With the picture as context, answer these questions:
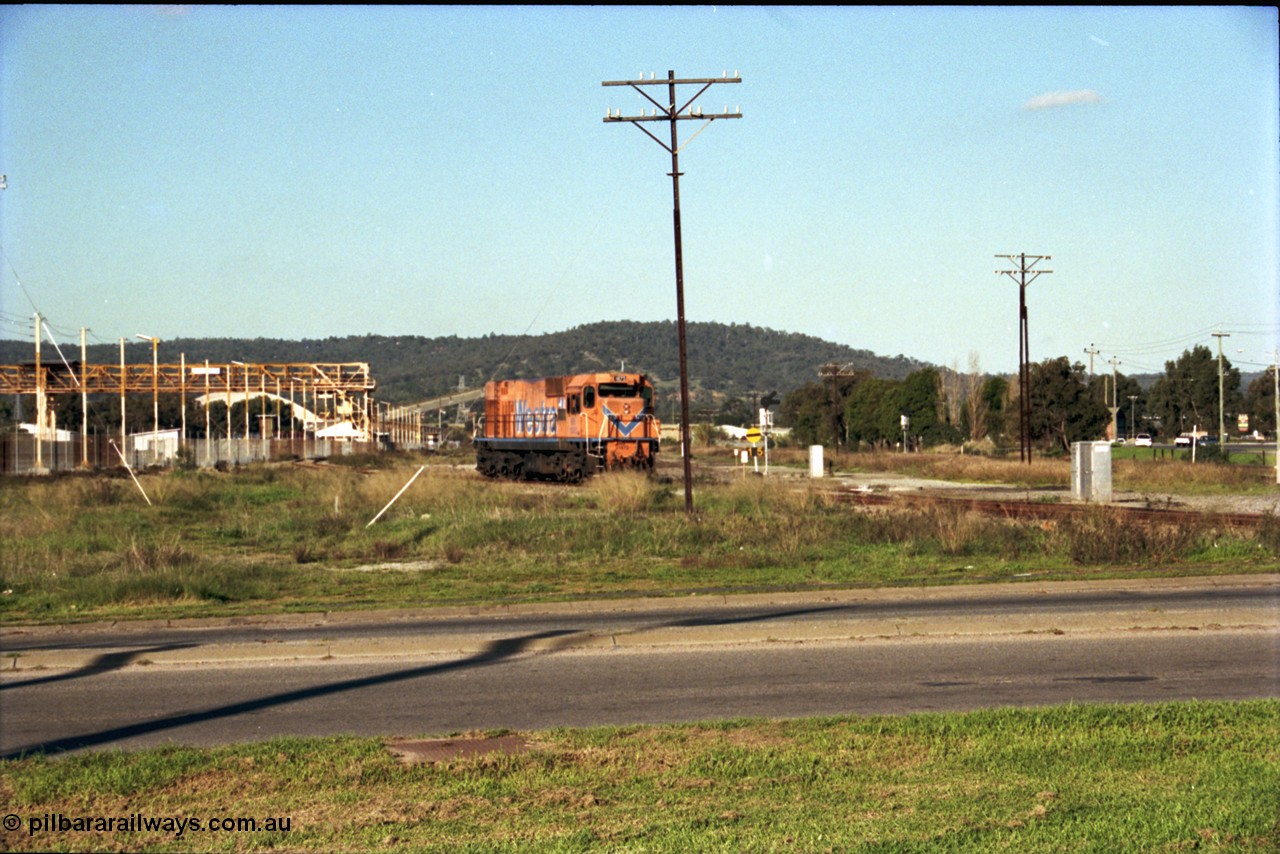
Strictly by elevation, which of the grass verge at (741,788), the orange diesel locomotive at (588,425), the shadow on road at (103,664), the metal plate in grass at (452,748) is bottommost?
the shadow on road at (103,664)

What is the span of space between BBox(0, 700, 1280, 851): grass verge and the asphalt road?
1300 mm

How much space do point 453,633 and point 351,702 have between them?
4097 millimetres

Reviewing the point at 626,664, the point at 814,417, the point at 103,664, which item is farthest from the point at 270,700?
the point at 814,417

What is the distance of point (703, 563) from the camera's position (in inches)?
904

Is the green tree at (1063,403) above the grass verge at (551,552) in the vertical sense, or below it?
above

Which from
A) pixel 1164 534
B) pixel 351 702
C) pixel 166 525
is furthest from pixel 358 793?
pixel 166 525

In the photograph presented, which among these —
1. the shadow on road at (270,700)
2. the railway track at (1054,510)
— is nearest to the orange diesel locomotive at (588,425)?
the railway track at (1054,510)

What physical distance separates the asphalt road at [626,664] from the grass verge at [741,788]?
1.30m

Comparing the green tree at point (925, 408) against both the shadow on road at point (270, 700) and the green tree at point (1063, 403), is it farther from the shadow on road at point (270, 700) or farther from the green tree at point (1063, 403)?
the shadow on road at point (270, 700)

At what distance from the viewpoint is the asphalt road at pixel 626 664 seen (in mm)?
10430

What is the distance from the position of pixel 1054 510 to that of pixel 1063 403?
220ft

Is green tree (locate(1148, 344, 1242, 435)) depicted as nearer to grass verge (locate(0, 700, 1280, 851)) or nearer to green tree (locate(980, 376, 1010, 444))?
green tree (locate(980, 376, 1010, 444))

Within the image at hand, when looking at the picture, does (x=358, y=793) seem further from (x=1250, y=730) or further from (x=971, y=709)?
(x=1250, y=730)

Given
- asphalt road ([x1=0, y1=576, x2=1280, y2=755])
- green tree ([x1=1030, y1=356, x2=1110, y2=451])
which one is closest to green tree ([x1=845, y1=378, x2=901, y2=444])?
green tree ([x1=1030, y1=356, x2=1110, y2=451])
